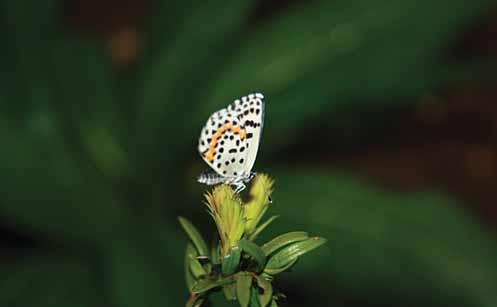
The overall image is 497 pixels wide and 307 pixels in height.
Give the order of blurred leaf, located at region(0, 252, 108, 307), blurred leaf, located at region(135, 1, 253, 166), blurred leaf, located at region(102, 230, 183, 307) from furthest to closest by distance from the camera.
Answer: blurred leaf, located at region(135, 1, 253, 166) < blurred leaf, located at region(0, 252, 108, 307) < blurred leaf, located at region(102, 230, 183, 307)

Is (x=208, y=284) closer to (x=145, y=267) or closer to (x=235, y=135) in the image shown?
(x=235, y=135)

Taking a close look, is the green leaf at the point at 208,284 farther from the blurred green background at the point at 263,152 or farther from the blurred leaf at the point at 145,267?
the blurred green background at the point at 263,152

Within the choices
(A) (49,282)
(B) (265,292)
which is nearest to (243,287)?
(B) (265,292)

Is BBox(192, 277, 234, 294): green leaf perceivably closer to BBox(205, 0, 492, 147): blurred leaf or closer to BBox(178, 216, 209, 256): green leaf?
BBox(178, 216, 209, 256): green leaf

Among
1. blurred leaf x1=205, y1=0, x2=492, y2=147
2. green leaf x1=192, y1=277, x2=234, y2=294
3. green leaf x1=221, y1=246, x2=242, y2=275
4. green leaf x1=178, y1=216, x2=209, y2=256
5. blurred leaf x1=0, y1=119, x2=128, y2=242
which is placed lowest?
green leaf x1=192, y1=277, x2=234, y2=294

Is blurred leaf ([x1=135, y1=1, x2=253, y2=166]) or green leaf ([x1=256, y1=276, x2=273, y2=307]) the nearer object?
green leaf ([x1=256, y1=276, x2=273, y2=307])

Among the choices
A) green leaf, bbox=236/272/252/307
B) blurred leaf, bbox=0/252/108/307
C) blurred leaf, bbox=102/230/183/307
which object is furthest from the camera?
blurred leaf, bbox=0/252/108/307

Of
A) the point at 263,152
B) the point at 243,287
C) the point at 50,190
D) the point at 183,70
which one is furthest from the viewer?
the point at 263,152

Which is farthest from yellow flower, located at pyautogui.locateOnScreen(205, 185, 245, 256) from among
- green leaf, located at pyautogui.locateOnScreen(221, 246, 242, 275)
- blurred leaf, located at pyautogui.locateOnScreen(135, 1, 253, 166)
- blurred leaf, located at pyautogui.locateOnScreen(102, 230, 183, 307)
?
blurred leaf, located at pyautogui.locateOnScreen(135, 1, 253, 166)
